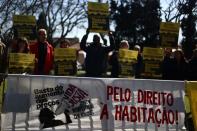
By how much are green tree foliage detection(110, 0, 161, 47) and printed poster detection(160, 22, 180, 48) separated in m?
32.8

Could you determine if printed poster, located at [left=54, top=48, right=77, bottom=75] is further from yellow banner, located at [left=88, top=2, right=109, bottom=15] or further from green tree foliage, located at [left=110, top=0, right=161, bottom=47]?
green tree foliage, located at [left=110, top=0, right=161, bottom=47]

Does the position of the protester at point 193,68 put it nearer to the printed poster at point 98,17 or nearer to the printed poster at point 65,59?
the printed poster at point 98,17

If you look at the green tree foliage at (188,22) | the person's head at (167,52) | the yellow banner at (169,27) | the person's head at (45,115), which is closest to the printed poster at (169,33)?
the yellow banner at (169,27)

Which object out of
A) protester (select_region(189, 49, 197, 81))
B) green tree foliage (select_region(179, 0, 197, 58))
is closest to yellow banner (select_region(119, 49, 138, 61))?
protester (select_region(189, 49, 197, 81))

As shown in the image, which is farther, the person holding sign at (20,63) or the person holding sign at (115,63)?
the person holding sign at (115,63)

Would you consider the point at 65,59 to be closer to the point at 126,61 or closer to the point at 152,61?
the point at 126,61

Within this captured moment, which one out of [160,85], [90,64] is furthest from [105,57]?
[160,85]

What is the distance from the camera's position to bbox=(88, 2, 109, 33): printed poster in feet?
32.2

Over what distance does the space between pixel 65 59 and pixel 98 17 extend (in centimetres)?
128

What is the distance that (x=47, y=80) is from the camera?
26.0 feet

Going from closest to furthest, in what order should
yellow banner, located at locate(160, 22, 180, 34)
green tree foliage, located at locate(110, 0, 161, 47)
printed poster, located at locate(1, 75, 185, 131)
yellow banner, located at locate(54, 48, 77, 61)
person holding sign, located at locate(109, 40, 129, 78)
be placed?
printed poster, located at locate(1, 75, 185, 131), yellow banner, located at locate(54, 48, 77, 61), yellow banner, located at locate(160, 22, 180, 34), person holding sign, located at locate(109, 40, 129, 78), green tree foliage, located at locate(110, 0, 161, 47)

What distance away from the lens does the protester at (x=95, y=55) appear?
10472 millimetres

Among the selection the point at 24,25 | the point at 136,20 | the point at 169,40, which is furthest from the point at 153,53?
the point at 136,20

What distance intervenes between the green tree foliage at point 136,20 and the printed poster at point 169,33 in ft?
108
